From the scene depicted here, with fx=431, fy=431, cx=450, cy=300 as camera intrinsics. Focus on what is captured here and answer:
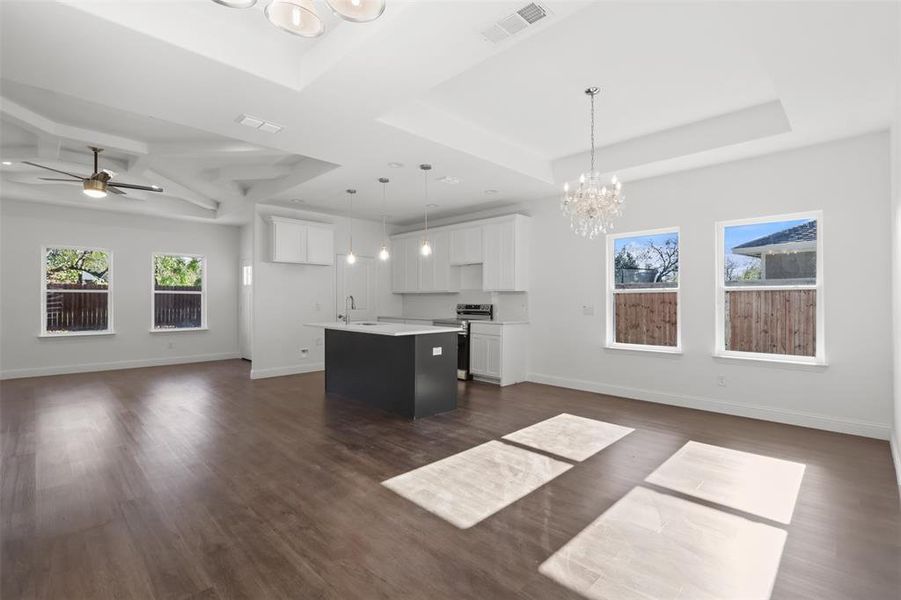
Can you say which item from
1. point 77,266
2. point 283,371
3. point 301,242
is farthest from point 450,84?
point 77,266

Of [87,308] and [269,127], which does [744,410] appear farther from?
[87,308]

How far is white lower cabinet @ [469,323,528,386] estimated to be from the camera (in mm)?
6457

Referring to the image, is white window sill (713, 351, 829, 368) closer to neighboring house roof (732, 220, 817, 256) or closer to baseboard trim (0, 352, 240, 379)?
neighboring house roof (732, 220, 817, 256)

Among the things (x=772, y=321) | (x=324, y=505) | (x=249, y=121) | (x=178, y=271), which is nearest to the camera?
(x=324, y=505)

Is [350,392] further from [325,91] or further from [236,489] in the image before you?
[325,91]

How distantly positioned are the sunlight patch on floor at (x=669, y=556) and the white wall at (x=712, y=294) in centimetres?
266

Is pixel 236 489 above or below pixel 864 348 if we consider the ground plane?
below

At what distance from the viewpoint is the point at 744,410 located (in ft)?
15.7

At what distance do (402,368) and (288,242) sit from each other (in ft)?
12.1

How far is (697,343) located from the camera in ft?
16.9

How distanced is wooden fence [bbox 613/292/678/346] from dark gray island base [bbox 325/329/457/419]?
243cm

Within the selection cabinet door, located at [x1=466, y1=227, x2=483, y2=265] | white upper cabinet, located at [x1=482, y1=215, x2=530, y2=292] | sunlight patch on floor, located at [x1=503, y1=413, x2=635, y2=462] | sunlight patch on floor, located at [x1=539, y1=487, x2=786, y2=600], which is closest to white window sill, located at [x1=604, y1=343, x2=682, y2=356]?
sunlight patch on floor, located at [x1=503, y1=413, x2=635, y2=462]

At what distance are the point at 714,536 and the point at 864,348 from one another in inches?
123

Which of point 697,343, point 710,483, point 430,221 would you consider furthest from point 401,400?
point 430,221
